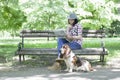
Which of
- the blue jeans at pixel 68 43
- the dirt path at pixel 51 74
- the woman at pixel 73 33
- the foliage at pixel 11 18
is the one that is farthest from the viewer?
the foliage at pixel 11 18

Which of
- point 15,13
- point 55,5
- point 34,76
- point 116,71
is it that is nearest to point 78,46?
point 116,71

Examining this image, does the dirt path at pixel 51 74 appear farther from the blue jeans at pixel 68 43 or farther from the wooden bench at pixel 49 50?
the blue jeans at pixel 68 43

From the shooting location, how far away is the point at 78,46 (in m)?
11.1

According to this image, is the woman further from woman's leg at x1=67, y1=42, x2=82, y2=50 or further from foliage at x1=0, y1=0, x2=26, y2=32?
foliage at x1=0, y1=0, x2=26, y2=32

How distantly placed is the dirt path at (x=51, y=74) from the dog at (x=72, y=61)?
8.4 inches

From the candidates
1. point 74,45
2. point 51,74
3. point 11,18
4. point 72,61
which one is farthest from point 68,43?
point 11,18

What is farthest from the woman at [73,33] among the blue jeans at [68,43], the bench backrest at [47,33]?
the bench backrest at [47,33]

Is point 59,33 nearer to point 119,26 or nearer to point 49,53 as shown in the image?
point 49,53

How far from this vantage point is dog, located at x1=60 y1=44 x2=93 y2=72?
32.0ft

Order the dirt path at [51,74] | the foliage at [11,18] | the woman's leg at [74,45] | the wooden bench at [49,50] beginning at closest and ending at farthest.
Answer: the dirt path at [51,74], the woman's leg at [74,45], the wooden bench at [49,50], the foliage at [11,18]

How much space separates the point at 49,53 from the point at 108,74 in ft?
7.21

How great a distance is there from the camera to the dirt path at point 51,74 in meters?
9.12

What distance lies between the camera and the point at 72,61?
388 inches

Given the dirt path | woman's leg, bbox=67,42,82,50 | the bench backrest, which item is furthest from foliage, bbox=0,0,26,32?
the dirt path
